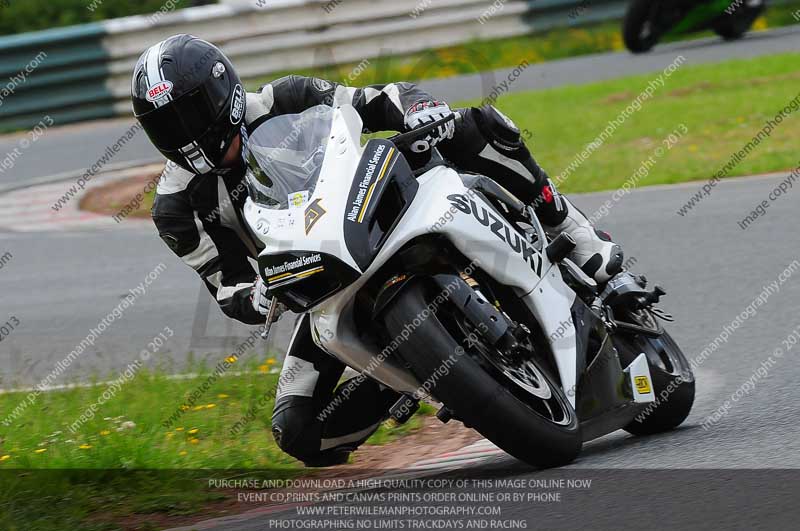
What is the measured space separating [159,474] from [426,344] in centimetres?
164

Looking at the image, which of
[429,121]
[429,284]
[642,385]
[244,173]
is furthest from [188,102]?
[642,385]

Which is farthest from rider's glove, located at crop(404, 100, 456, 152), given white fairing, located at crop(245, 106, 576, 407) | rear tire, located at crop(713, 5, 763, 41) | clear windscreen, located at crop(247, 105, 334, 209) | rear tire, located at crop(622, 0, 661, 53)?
rear tire, located at crop(713, 5, 763, 41)

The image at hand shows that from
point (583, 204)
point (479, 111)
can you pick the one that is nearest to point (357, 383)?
point (479, 111)

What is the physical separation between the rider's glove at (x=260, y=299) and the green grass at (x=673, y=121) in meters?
6.42

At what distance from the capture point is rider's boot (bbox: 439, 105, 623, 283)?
4.76 meters

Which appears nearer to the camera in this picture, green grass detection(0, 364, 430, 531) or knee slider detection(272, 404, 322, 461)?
green grass detection(0, 364, 430, 531)

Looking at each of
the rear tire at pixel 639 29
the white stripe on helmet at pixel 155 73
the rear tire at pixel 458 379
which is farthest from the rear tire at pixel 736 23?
the rear tire at pixel 458 379

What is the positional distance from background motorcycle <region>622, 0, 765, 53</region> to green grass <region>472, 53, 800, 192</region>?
1403mm

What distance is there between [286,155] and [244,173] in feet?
1.58

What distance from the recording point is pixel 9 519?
4.32m

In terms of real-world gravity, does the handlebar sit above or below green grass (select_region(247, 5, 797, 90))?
above

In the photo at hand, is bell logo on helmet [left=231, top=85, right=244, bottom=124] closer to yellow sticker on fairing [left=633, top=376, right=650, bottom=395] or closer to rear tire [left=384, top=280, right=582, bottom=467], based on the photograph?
rear tire [left=384, top=280, right=582, bottom=467]

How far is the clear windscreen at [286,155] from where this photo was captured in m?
4.10

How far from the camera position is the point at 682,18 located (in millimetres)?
17094
